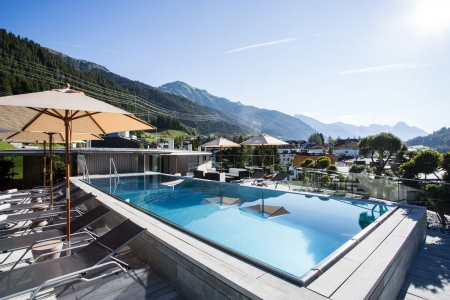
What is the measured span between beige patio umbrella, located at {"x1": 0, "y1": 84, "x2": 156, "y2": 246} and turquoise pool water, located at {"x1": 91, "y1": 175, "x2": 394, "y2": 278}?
180cm

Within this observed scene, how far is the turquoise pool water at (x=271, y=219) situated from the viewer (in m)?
4.02

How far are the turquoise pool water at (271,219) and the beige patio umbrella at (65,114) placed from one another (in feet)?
5.90

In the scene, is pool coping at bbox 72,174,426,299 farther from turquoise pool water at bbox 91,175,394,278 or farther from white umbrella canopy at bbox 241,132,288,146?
white umbrella canopy at bbox 241,132,288,146

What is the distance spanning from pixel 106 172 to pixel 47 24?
1650 centimetres

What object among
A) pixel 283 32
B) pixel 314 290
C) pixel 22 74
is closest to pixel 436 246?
pixel 314 290

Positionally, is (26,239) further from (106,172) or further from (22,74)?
(22,74)

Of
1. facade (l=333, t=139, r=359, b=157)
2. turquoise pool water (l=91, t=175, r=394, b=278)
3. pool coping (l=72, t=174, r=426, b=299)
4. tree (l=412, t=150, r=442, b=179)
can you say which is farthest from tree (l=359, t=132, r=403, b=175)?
facade (l=333, t=139, r=359, b=157)

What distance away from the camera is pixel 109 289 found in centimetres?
283

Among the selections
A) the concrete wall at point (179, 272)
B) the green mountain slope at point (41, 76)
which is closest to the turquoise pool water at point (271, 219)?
the concrete wall at point (179, 272)

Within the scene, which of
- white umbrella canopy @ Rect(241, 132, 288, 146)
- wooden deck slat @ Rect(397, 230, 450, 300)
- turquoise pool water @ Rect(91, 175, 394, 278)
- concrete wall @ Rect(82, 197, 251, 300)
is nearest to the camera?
concrete wall @ Rect(82, 197, 251, 300)

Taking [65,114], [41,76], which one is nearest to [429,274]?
[65,114]

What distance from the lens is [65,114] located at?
339 cm

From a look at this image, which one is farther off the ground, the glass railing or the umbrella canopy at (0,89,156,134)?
the umbrella canopy at (0,89,156,134)

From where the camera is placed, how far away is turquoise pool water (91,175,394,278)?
4.02 m
